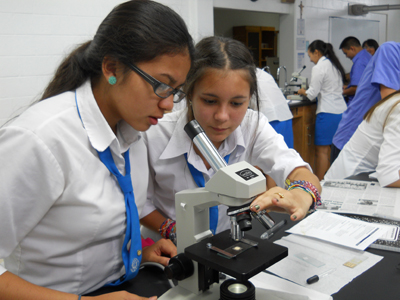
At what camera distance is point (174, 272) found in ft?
2.73

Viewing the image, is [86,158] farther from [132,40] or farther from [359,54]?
[359,54]

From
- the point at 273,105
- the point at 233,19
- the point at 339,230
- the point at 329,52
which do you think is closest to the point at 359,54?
the point at 329,52

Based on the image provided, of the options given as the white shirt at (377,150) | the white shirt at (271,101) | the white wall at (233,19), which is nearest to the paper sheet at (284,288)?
the white shirt at (377,150)

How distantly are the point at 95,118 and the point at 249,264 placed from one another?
19.9 inches

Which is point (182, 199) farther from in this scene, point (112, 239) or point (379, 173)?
point (379, 173)

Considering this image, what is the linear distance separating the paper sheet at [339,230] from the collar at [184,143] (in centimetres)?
36

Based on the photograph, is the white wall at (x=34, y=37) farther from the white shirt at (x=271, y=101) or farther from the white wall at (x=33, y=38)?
the white shirt at (x=271, y=101)

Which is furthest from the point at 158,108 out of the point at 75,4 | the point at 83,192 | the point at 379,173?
the point at 75,4

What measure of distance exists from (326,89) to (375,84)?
66.9 inches

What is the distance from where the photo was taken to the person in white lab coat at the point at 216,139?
1198 mm

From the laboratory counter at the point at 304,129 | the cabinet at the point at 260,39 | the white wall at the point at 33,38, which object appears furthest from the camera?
the cabinet at the point at 260,39

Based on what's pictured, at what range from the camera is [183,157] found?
1.31m

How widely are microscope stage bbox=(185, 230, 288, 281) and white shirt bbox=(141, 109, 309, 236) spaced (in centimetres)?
47

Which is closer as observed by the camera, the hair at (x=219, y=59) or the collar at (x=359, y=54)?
the hair at (x=219, y=59)
